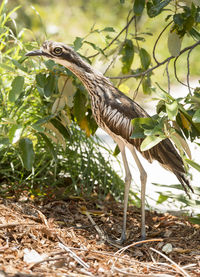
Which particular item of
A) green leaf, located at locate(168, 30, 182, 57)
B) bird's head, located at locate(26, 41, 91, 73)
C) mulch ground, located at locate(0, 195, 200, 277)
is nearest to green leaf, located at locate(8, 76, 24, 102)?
bird's head, located at locate(26, 41, 91, 73)

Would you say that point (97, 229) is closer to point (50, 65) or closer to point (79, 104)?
point (79, 104)

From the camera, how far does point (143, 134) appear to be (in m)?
2.21

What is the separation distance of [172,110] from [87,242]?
3.04 feet

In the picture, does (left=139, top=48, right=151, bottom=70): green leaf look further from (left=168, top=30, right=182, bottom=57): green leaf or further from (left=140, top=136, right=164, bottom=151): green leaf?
(left=140, top=136, right=164, bottom=151): green leaf

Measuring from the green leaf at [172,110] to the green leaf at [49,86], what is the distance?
2.68 ft

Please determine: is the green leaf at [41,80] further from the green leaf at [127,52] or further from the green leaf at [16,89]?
the green leaf at [127,52]

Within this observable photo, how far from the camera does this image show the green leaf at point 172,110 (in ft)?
6.85

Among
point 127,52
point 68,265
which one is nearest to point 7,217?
point 68,265

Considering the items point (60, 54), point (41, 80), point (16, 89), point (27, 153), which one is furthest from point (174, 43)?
point (27, 153)

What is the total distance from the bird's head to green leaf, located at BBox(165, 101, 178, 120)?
0.63 meters

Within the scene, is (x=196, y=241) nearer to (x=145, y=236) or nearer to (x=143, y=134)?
(x=145, y=236)

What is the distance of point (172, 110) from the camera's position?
2.13 m

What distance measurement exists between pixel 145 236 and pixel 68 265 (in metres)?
0.75

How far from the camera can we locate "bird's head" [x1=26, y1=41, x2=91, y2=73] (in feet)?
8.11
